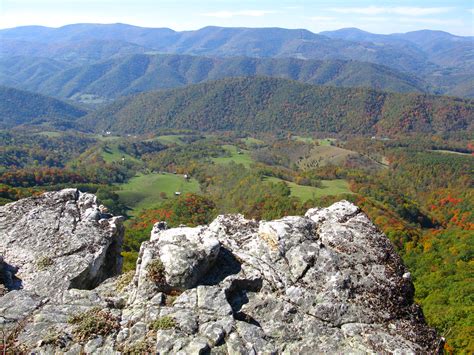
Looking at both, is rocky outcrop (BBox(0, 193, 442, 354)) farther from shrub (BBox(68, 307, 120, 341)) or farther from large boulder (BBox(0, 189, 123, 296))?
large boulder (BBox(0, 189, 123, 296))

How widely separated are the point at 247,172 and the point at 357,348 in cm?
18432

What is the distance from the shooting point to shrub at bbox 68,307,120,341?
14.1m

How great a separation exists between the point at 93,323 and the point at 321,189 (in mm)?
153970

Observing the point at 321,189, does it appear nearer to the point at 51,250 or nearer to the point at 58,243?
the point at 58,243

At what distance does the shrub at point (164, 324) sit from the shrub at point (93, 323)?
145 cm

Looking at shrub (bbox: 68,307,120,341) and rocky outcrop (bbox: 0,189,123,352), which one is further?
rocky outcrop (bbox: 0,189,123,352)

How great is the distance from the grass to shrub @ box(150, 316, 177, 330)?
408 feet

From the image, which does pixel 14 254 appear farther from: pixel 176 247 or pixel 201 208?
pixel 201 208

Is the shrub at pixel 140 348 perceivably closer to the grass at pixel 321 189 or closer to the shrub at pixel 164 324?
the shrub at pixel 164 324

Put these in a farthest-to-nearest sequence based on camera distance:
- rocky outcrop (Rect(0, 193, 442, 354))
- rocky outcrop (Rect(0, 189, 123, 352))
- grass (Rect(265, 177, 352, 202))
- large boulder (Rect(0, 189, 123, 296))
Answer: grass (Rect(265, 177, 352, 202)), large boulder (Rect(0, 189, 123, 296)), rocky outcrop (Rect(0, 189, 123, 352)), rocky outcrop (Rect(0, 193, 442, 354))

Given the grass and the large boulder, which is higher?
the large boulder

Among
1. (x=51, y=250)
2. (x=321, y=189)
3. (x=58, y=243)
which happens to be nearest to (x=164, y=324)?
(x=51, y=250)

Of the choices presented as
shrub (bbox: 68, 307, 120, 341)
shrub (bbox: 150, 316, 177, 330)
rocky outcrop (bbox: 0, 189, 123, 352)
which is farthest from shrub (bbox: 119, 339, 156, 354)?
rocky outcrop (bbox: 0, 189, 123, 352)

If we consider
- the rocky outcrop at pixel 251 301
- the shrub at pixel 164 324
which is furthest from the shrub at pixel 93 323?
the shrub at pixel 164 324
